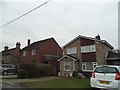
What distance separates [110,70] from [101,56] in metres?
17.6

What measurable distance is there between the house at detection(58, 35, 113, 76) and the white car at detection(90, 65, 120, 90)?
1663 centimetres

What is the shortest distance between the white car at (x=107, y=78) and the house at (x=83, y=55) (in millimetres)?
16634

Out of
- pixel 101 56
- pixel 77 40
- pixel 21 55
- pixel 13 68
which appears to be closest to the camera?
pixel 101 56

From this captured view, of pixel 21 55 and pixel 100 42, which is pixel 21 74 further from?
pixel 21 55

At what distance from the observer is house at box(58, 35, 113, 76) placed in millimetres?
28703

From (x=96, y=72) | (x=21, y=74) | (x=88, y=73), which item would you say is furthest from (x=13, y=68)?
(x=96, y=72)

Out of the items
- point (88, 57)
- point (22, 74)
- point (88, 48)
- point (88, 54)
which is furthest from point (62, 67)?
point (22, 74)

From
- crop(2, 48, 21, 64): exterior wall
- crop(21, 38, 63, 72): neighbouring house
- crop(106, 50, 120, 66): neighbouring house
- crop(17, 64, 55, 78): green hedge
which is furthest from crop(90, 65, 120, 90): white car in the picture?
crop(2, 48, 21, 64): exterior wall

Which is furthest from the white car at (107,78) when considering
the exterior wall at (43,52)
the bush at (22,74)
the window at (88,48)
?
the exterior wall at (43,52)

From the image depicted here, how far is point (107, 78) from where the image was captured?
11289mm

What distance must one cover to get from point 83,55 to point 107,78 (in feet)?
62.5

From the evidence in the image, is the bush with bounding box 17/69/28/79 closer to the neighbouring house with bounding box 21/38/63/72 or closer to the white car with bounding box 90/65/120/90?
the neighbouring house with bounding box 21/38/63/72

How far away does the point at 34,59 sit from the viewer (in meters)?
42.4

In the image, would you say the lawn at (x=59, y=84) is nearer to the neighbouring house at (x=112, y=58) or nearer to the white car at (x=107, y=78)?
the white car at (x=107, y=78)
